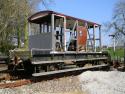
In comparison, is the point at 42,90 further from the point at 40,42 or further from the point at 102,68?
the point at 102,68

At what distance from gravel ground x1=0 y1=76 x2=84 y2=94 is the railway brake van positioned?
0.95m

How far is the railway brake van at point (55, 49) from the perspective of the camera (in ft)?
46.2

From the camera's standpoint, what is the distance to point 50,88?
1165 cm

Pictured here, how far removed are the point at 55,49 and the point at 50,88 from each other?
3779 mm

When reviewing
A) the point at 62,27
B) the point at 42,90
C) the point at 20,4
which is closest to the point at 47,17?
the point at 62,27

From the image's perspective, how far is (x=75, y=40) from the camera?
54.2ft

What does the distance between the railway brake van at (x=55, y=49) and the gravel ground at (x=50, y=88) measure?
37.4 inches

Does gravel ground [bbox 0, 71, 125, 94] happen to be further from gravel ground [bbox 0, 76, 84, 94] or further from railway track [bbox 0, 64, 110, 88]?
railway track [bbox 0, 64, 110, 88]

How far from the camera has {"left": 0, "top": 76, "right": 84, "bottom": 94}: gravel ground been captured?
10.8 meters

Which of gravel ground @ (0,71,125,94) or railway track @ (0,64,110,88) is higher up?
railway track @ (0,64,110,88)

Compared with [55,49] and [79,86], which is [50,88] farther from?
[55,49]

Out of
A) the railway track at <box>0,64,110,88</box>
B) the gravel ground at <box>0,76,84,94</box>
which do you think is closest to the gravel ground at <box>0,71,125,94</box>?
the gravel ground at <box>0,76,84,94</box>

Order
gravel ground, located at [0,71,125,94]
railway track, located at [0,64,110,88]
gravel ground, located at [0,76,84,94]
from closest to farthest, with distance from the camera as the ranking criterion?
gravel ground, located at [0,76,84,94], gravel ground, located at [0,71,125,94], railway track, located at [0,64,110,88]

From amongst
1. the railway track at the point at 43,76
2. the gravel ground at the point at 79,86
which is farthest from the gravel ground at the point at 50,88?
the railway track at the point at 43,76
